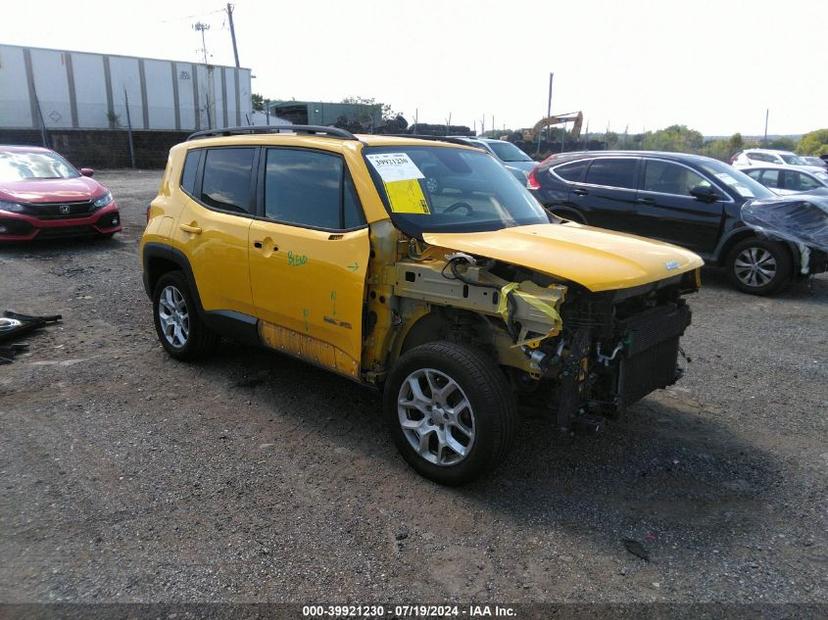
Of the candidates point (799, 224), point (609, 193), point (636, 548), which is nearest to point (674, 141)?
point (609, 193)

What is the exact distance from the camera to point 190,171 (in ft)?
17.1

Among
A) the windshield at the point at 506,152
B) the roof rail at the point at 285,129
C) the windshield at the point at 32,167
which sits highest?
the roof rail at the point at 285,129

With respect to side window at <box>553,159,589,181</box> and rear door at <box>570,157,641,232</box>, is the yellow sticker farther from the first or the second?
side window at <box>553,159,589,181</box>

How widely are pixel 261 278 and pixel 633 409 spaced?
279 cm

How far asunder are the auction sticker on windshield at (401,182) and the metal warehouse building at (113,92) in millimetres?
27274

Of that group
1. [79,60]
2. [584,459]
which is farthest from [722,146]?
[584,459]

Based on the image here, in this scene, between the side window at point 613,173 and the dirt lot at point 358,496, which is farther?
the side window at point 613,173

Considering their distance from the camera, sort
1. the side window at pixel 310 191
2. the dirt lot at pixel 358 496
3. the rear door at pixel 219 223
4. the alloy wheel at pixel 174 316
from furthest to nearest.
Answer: the alloy wheel at pixel 174 316 < the rear door at pixel 219 223 < the side window at pixel 310 191 < the dirt lot at pixel 358 496

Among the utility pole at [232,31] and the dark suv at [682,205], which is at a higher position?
the utility pole at [232,31]

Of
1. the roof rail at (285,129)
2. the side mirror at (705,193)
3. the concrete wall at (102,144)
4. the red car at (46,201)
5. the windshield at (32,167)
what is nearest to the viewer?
the roof rail at (285,129)

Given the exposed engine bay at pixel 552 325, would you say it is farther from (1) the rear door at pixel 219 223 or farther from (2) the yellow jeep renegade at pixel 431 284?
(1) the rear door at pixel 219 223

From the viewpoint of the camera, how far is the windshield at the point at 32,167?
1049 centimetres

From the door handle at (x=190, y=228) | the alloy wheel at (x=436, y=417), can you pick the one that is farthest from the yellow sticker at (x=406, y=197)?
the door handle at (x=190, y=228)

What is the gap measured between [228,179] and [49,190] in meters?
6.99
